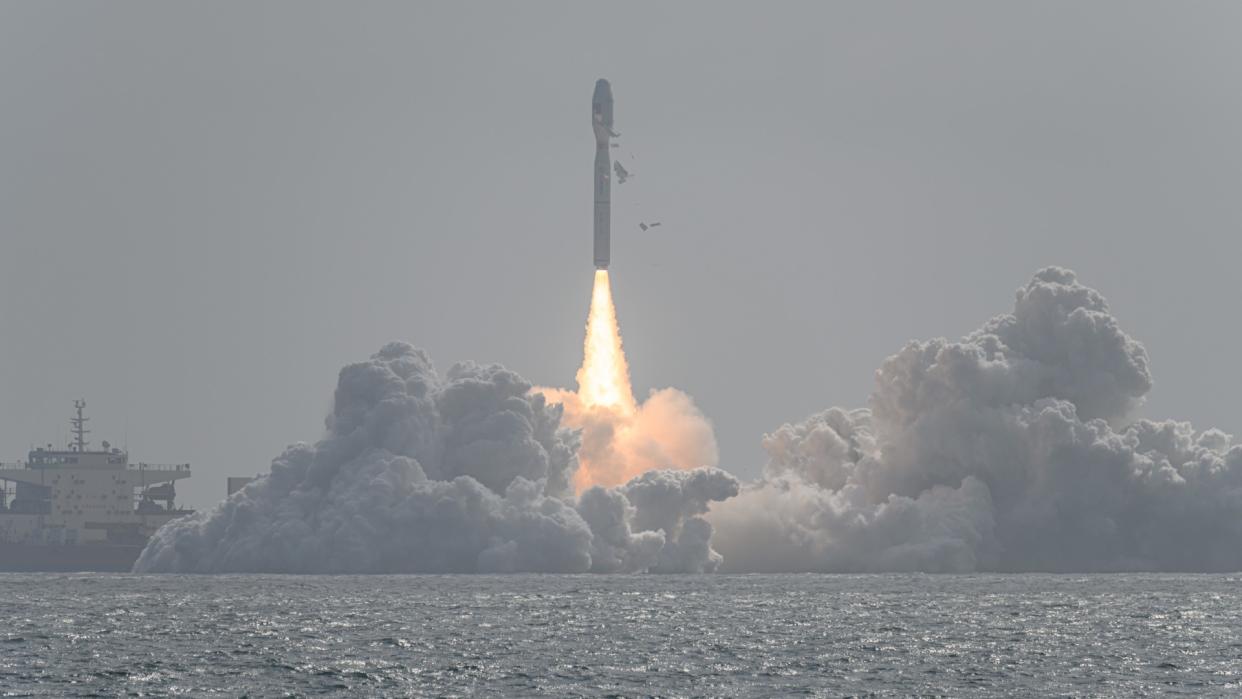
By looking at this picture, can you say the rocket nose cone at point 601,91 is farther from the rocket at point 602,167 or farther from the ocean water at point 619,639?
the ocean water at point 619,639

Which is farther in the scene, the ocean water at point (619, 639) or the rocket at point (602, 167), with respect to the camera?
the rocket at point (602, 167)

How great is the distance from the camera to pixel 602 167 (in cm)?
17638

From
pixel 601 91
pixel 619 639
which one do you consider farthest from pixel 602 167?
pixel 619 639

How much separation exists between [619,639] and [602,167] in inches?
2792

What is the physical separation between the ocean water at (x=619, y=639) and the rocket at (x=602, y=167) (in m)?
25.9

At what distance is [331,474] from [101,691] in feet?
270

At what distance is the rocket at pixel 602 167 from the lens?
174000 millimetres

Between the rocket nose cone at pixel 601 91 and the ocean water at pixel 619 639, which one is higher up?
the rocket nose cone at pixel 601 91

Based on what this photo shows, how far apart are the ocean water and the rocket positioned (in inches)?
1019

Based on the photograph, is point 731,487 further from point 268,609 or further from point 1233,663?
point 1233,663

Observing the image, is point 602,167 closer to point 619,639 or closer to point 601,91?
point 601,91

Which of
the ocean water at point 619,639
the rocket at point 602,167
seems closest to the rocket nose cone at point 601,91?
the rocket at point 602,167

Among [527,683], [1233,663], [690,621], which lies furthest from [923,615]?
[527,683]

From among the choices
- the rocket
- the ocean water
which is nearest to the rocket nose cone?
the rocket
